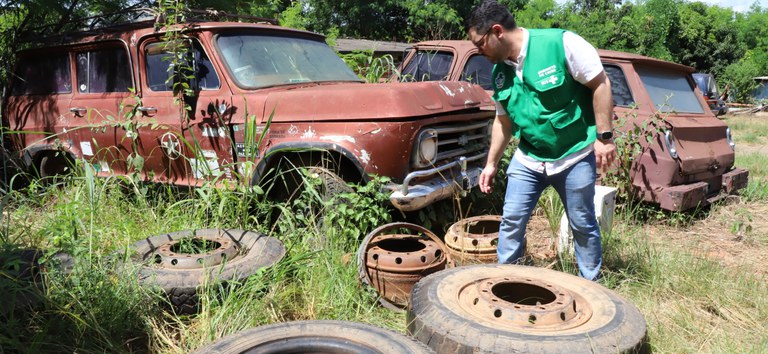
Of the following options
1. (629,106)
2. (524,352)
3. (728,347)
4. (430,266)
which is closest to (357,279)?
(430,266)

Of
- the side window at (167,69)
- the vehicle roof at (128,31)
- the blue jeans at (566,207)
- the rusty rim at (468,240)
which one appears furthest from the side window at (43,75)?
the blue jeans at (566,207)

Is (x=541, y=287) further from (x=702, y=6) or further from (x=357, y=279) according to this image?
(x=702, y=6)

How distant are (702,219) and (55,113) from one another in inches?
251

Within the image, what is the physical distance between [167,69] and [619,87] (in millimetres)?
4250

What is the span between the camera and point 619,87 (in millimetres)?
5527

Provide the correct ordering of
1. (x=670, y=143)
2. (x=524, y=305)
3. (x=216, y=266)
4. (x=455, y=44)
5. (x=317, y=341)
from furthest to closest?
(x=455, y=44) < (x=670, y=143) < (x=216, y=266) < (x=524, y=305) < (x=317, y=341)

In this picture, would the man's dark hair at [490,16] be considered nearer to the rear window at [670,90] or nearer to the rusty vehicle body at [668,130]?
the rusty vehicle body at [668,130]

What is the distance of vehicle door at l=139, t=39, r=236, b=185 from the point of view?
4.16 meters

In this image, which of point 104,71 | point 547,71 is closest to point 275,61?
point 104,71

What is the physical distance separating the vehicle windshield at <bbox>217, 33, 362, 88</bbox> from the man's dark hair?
1.84m

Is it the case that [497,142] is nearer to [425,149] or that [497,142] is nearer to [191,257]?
[425,149]

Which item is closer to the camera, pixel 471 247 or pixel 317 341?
pixel 317 341

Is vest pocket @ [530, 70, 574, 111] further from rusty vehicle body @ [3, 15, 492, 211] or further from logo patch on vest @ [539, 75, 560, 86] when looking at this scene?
rusty vehicle body @ [3, 15, 492, 211]

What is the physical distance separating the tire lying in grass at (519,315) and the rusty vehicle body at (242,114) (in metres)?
1.13
